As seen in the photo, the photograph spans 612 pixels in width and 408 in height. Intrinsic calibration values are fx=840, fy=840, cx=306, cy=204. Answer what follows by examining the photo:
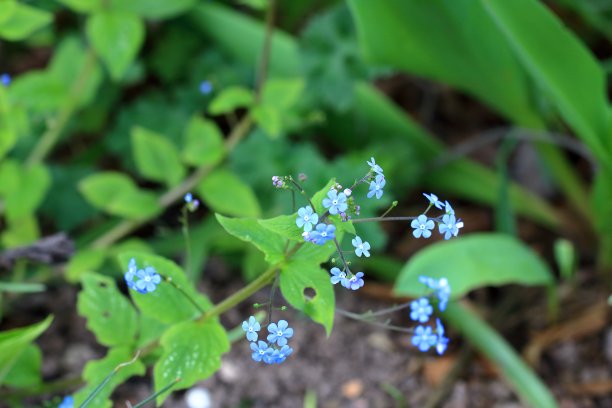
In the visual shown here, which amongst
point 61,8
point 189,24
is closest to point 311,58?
point 189,24

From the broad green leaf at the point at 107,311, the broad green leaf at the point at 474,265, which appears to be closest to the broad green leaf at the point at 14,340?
the broad green leaf at the point at 107,311

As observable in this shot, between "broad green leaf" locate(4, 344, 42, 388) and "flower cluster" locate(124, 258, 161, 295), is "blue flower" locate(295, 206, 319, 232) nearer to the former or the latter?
"flower cluster" locate(124, 258, 161, 295)

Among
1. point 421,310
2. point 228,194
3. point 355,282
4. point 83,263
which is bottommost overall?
point 83,263

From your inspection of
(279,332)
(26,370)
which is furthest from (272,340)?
(26,370)

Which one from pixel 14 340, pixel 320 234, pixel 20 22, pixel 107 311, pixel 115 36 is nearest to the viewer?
pixel 320 234

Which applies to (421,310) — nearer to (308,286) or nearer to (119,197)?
(308,286)

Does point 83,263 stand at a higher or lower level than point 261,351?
lower
